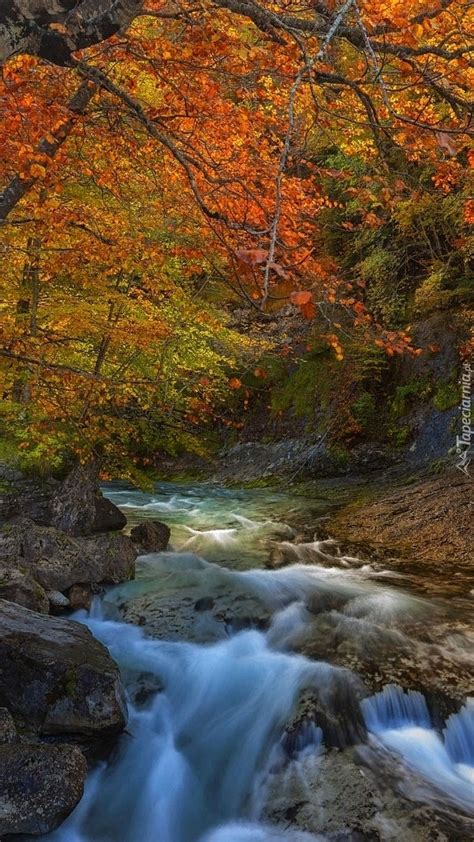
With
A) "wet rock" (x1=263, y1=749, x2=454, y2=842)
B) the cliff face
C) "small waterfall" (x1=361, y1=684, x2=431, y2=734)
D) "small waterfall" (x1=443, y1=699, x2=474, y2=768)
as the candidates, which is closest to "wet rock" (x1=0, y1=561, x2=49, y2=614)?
"wet rock" (x1=263, y1=749, x2=454, y2=842)

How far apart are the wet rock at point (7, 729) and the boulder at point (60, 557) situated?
7.20ft

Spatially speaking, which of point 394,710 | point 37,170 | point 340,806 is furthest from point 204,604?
point 37,170

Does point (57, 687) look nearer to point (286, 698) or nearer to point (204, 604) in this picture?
point (286, 698)

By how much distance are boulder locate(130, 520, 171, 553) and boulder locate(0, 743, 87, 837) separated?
490 cm

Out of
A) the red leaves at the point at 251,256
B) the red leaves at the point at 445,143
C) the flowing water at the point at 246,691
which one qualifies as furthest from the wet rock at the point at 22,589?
the red leaves at the point at 445,143

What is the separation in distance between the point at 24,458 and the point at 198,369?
372cm

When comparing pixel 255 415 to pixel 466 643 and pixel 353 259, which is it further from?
pixel 466 643

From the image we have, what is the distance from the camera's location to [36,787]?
3.63 meters

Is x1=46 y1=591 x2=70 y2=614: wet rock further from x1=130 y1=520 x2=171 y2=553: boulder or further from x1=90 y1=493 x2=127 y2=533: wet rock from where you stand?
x1=90 y1=493 x2=127 y2=533: wet rock

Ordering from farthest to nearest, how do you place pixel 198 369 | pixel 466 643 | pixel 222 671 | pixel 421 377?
pixel 421 377, pixel 198 369, pixel 222 671, pixel 466 643

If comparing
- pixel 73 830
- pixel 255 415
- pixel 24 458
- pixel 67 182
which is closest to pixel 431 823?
pixel 73 830

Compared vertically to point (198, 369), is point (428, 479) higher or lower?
lower

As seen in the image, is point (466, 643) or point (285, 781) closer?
point (285, 781)

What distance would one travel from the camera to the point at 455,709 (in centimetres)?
457
